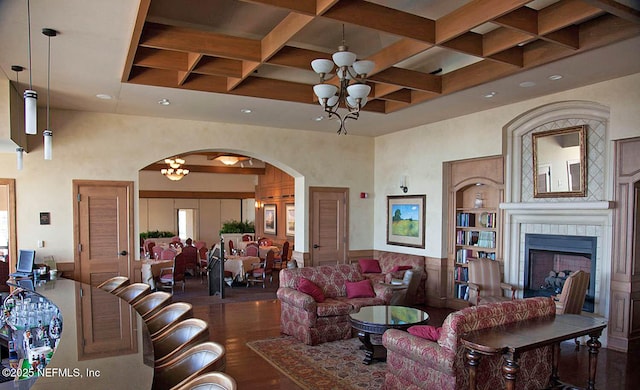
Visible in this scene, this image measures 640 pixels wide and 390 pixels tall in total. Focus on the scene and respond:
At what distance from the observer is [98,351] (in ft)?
8.49

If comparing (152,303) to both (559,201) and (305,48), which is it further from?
(559,201)

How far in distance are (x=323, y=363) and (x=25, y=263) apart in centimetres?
454

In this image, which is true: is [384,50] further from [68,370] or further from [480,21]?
[68,370]

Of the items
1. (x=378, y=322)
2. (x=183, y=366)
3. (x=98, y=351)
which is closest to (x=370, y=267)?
(x=378, y=322)

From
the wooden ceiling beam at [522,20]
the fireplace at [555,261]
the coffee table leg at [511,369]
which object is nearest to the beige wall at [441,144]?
the fireplace at [555,261]

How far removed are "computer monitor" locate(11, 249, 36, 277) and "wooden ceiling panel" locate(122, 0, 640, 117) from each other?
3.05m

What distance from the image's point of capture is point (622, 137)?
521 centimetres

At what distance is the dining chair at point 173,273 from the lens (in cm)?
857

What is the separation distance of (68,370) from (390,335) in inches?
106

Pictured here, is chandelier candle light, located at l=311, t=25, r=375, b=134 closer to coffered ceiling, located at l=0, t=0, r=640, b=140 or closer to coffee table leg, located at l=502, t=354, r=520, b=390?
coffered ceiling, located at l=0, t=0, r=640, b=140

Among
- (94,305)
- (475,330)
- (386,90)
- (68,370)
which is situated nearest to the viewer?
(68,370)

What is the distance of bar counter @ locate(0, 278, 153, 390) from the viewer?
2104 millimetres

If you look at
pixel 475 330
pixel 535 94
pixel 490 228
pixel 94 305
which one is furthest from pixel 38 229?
pixel 535 94

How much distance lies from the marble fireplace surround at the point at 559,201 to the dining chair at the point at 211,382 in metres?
5.17
